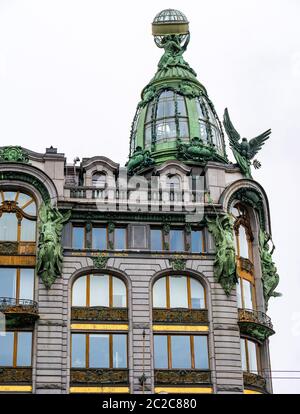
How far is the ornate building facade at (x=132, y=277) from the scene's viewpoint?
48.7 m

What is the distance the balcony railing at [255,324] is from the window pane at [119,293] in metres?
6.93

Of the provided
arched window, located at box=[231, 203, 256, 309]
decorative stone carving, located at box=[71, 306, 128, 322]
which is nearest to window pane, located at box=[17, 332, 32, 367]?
decorative stone carving, located at box=[71, 306, 128, 322]

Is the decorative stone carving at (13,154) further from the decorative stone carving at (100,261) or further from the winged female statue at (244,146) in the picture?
the winged female statue at (244,146)

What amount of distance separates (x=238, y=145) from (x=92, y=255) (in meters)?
13.1

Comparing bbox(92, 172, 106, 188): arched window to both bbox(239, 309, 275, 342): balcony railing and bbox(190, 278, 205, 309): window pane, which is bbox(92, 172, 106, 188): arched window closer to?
bbox(190, 278, 205, 309): window pane

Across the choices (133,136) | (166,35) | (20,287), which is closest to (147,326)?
(20,287)

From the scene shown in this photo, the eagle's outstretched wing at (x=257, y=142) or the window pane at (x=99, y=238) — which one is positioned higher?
the eagle's outstretched wing at (x=257, y=142)

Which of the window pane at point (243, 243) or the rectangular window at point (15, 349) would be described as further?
the window pane at point (243, 243)

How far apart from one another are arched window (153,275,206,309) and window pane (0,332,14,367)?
27.9ft

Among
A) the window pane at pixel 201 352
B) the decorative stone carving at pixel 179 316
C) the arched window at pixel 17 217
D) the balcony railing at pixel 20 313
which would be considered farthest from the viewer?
the arched window at pixel 17 217

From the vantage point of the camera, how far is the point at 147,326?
1965 inches

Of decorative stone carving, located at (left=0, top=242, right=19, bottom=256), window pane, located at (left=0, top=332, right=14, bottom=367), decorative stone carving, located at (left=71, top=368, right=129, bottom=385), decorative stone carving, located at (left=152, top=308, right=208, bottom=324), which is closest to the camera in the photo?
window pane, located at (left=0, top=332, right=14, bottom=367)

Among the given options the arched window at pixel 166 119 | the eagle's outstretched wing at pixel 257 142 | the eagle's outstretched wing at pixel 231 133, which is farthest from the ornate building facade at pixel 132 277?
the arched window at pixel 166 119

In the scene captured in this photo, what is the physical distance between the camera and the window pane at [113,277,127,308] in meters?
50.7
